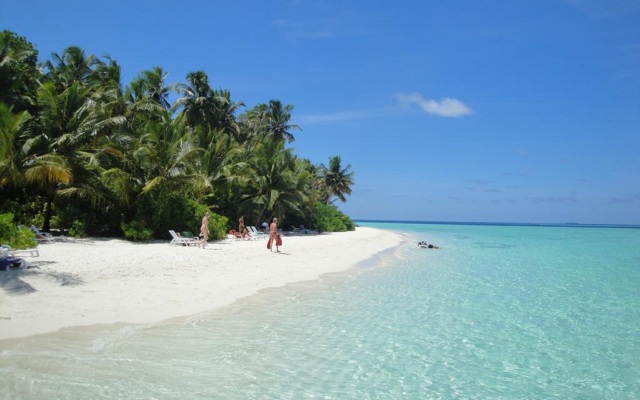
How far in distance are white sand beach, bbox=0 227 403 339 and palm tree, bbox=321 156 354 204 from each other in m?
34.1

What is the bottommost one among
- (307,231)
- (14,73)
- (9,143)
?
(307,231)

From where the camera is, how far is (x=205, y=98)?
31.6 m

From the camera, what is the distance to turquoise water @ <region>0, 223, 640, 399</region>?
179 inches

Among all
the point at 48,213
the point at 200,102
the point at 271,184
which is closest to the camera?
the point at 48,213

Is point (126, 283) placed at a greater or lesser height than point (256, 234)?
lesser

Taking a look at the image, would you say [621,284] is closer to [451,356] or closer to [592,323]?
[592,323]

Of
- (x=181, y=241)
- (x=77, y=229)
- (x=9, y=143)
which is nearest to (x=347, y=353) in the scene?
(x=9, y=143)

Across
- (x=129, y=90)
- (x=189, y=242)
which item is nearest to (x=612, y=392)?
(x=189, y=242)

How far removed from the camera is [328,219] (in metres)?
37.3

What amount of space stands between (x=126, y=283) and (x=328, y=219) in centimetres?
2912

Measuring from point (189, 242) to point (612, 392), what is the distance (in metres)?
14.2

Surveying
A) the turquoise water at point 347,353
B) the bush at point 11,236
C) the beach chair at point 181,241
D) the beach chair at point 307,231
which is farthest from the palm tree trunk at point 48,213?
the beach chair at point 307,231

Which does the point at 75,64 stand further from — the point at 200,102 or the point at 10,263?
the point at 10,263

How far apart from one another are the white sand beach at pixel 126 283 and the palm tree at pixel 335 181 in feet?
112
